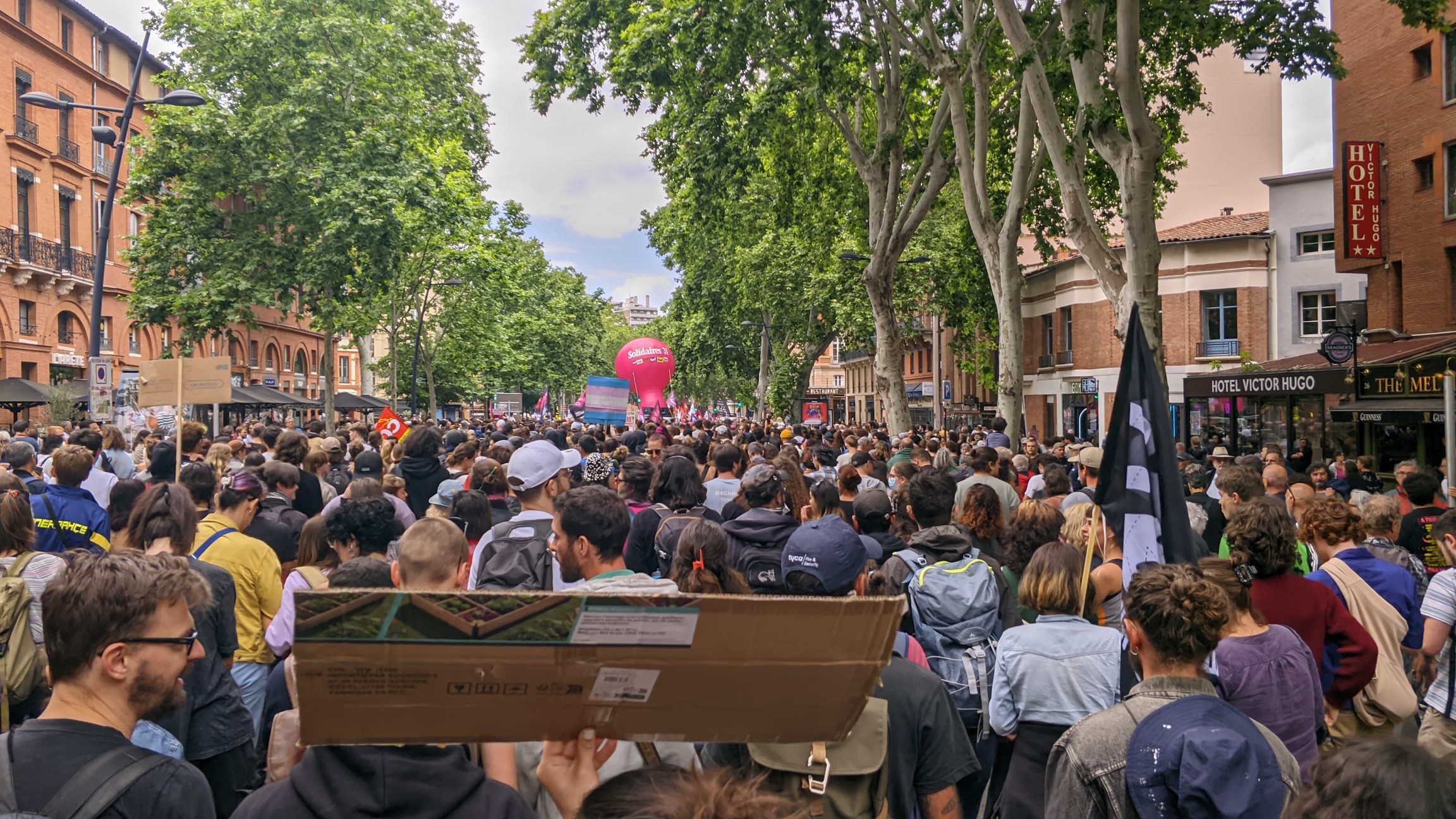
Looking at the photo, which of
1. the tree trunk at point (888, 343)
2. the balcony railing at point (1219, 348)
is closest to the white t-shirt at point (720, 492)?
the tree trunk at point (888, 343)

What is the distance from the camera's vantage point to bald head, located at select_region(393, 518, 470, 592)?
3357 mm

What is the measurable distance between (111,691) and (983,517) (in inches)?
191

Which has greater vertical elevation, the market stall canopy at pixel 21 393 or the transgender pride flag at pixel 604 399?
the market stall canopy at pixel 21 393

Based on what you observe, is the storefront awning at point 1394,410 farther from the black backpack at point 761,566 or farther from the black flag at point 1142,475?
the black flag at point 1142,475

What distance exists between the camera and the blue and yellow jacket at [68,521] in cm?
658

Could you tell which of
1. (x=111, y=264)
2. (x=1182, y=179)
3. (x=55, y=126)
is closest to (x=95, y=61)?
(x=55, y=126)

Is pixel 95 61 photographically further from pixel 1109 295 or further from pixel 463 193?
pixel 1109 295

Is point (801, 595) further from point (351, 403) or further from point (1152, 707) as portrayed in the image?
point (351, 403)

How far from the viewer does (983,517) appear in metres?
6.46

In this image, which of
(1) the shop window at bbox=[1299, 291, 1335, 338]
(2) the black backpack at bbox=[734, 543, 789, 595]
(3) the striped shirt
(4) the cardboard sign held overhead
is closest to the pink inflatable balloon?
(1) the shop window at bbox=[1299, 291, 1335, 338]

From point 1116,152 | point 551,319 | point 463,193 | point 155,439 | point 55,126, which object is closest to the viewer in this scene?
point 1116,152

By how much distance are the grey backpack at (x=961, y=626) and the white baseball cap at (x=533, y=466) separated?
6.88ft

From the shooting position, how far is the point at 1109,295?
13.9 m

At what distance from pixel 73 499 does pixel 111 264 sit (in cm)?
3856
